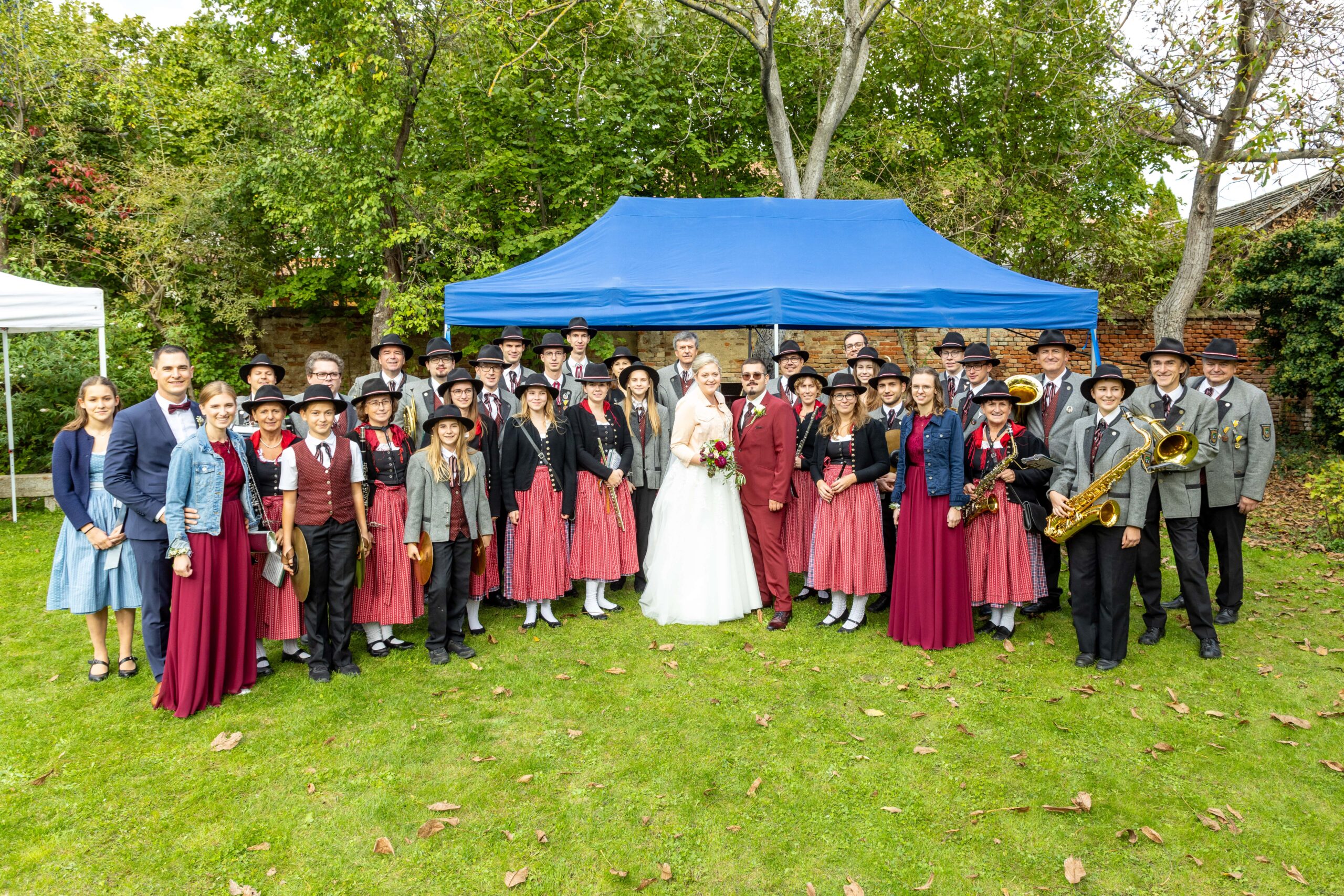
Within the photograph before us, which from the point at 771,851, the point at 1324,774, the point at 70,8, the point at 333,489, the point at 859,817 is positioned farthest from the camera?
the point at 70,8

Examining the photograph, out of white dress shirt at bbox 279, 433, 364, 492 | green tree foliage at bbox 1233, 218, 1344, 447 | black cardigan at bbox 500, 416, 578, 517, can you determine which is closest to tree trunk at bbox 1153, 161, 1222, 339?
green tree foliage at bbox 1233, 218, 1344, 447

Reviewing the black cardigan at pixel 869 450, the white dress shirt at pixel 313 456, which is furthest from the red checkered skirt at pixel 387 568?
the black cardigan at pixel 869 450

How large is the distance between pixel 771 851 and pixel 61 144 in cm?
1666

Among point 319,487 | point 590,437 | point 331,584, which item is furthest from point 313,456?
point 590,437

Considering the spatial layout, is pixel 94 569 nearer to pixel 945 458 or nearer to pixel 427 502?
pixel 427 502

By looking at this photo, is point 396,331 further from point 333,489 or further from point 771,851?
point 771,851

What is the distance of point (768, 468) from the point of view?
5.65 meters

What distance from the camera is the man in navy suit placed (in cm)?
413

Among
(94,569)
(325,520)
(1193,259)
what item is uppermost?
(1193,259)

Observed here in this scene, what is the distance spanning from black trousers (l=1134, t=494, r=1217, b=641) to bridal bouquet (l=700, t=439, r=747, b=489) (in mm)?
2222

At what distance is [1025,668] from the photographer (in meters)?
4.85

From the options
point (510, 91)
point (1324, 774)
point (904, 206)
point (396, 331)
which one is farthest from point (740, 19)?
point (1324, 774)

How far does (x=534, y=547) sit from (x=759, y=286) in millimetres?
3171

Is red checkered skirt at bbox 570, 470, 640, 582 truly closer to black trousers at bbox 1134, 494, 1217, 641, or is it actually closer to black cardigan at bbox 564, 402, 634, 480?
black cardigan at bbox 564, 402, 634, 480
